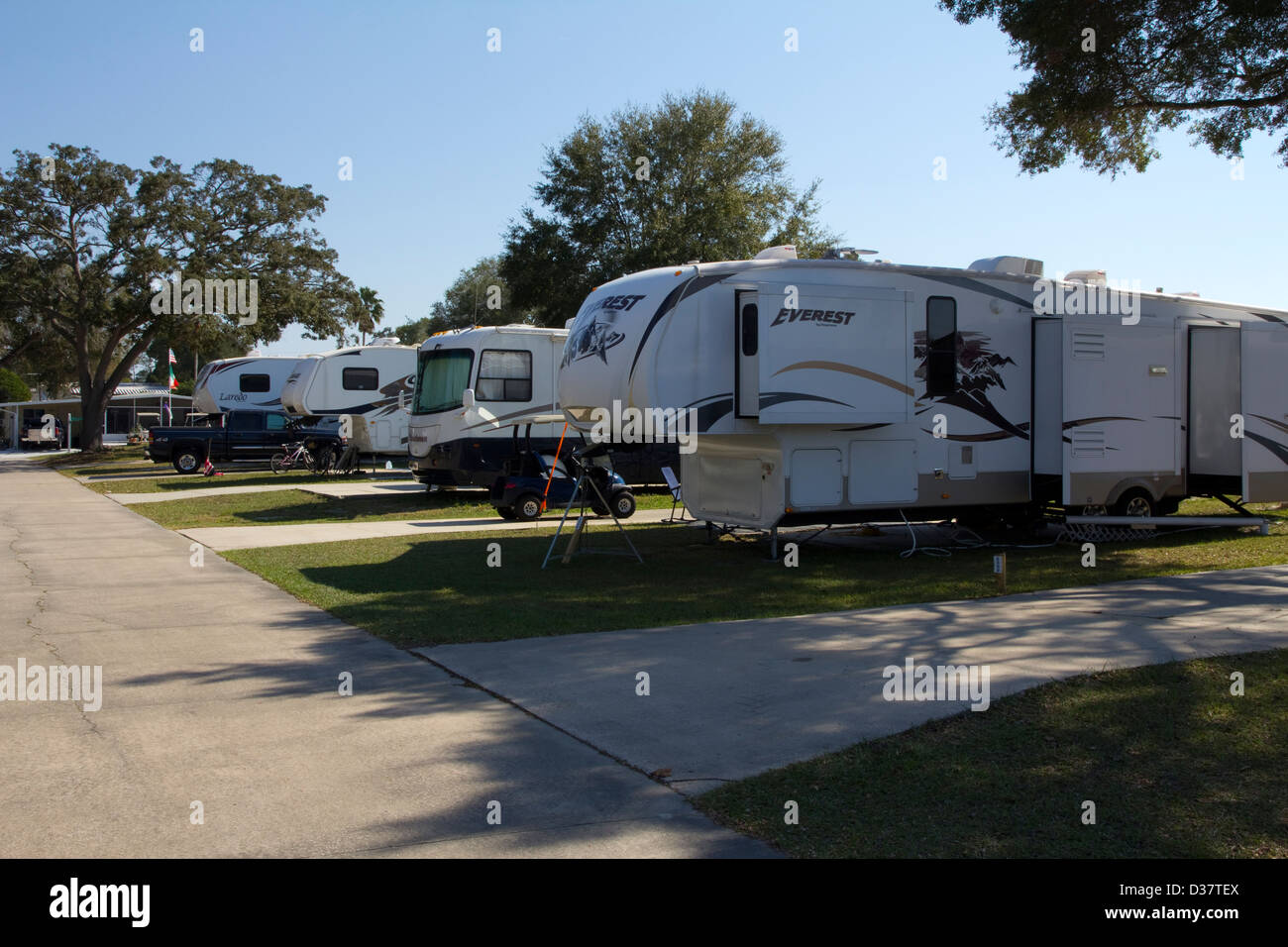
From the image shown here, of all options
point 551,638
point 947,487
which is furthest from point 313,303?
point 551,638

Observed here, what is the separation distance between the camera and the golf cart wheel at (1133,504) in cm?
1452

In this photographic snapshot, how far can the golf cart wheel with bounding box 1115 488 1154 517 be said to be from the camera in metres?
14.5

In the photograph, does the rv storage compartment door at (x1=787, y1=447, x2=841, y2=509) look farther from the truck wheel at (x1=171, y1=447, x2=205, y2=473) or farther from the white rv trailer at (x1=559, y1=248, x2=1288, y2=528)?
the truck wheel at (x1=171, y1=447, x2=205, y2=473)

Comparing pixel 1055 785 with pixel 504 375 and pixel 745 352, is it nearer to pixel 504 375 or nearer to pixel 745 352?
pixel 745 352

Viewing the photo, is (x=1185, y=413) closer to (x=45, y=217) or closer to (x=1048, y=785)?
(x=1048, y=785)

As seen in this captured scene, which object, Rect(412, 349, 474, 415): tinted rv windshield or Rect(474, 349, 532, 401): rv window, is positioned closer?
Rect(412, 349, 474, 415): tinted rv windshield

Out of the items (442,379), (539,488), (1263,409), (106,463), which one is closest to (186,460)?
(106,463)

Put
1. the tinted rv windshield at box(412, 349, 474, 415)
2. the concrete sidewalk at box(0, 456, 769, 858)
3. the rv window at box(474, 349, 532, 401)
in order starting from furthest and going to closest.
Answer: the rv window at box(474, 349, 532, 401) < the tinted rv windshield at box(412, 349, 474, 415) < the concrete sidewalk at box(0, 456, 769, 858)

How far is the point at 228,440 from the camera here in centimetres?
3119

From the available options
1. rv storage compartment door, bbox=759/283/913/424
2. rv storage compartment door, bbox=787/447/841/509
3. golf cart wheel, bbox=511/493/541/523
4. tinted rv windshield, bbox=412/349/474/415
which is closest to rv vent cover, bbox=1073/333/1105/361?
rv storage compartment door, bbox=759/283/913/424

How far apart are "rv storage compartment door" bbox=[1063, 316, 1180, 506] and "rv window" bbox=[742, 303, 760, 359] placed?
4.29 metres

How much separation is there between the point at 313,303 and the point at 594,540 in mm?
30747
